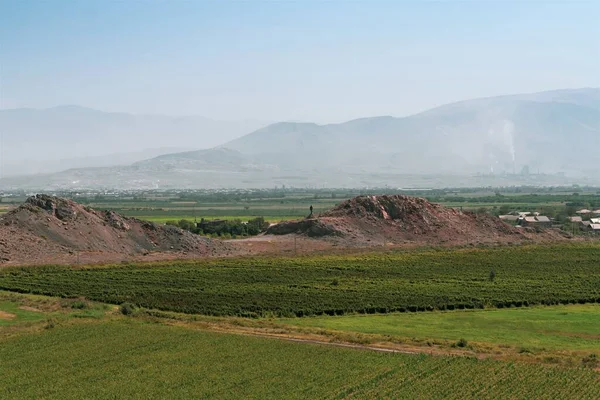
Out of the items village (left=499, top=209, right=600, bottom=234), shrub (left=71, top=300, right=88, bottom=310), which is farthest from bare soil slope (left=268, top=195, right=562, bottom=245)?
shrub (left=71, top=300, right=88, bottom=310)

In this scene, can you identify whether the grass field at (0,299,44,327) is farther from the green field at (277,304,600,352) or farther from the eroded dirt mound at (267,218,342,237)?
the eroded dirt mound at (267,218,342,237)

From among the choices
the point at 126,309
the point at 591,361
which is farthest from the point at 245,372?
the point at 126,309

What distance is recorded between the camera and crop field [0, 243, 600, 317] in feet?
121

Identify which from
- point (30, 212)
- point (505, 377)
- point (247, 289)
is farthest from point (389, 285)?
point (30, 212)

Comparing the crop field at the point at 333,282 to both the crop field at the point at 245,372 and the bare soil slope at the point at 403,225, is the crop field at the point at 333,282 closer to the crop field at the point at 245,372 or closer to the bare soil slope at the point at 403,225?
the crop field at the point at 245,372

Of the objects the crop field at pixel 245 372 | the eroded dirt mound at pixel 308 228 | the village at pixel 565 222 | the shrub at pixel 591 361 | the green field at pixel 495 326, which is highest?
the eroded dirt mound at pixel 308 228

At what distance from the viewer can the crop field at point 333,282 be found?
121 feet

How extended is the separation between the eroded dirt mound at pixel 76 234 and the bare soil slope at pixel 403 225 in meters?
11.1

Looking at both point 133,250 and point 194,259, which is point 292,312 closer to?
point 194,259

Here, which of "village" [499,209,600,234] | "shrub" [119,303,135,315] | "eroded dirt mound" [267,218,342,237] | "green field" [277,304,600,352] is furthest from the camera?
"village" [499,209,600,234]

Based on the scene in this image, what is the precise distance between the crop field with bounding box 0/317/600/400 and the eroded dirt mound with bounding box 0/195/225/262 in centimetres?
3012

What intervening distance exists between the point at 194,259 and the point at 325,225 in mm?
18076

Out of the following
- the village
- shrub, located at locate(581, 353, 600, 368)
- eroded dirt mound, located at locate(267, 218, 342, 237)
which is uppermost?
eroded dirt mound, located at locate(267, 218, 342, 237)

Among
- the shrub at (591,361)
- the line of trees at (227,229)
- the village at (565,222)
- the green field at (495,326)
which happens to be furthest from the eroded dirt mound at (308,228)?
the shrub at (591,361)
